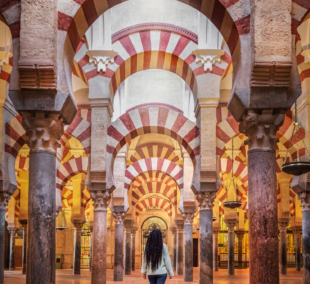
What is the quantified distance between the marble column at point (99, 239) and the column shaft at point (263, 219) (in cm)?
526

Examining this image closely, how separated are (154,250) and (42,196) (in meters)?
1.39

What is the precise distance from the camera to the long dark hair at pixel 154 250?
5.12m

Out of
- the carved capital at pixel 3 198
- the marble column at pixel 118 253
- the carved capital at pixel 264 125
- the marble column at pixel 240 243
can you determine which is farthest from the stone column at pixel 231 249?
the carved capital at pixel 264 125

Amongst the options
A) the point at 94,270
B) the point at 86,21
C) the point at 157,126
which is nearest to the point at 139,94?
the point at 157,126

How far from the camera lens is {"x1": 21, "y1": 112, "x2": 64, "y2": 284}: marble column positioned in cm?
477

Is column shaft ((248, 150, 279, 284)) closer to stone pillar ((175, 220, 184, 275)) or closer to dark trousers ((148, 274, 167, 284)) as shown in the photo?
dark trousers ((148, 274, 167, 284))

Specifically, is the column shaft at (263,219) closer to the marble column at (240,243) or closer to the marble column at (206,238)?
the marble column at (206,238)

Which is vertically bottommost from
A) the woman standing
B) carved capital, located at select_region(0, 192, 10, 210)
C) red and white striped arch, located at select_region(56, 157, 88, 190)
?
the woman standing

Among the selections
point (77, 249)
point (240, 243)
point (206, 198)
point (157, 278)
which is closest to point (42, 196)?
point (157, 278)

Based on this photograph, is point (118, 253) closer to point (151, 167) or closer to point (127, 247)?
point (151, 167)

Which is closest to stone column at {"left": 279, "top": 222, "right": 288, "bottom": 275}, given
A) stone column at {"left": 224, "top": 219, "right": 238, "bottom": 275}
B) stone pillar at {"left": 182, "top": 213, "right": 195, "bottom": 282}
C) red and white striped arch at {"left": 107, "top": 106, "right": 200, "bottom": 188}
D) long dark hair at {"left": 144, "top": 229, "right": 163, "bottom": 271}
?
stone column at {"left": 224, "top": 219, "right": 238, "bottom": 275}

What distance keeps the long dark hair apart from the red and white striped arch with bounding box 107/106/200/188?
4.72 metres

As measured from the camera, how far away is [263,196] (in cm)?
475

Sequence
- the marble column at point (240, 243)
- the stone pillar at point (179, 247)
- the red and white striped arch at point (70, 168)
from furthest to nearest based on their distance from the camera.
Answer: the marble column at point (240, 243)
the stone pillar at point (179, 247)
the red and white striped arch at point (70, 168)
